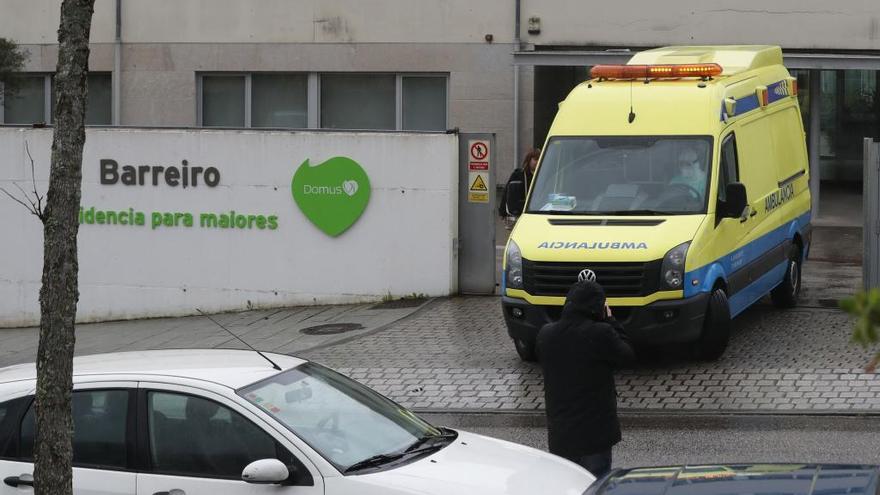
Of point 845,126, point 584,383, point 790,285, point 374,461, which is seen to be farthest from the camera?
point 845,126

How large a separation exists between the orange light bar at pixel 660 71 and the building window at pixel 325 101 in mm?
12101

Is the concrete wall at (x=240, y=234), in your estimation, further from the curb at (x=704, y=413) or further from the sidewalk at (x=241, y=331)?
the curb at (x=704, y=413)

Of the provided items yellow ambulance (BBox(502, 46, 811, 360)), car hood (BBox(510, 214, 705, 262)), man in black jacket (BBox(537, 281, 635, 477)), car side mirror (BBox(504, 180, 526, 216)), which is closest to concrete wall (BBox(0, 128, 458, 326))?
car side mirror (BBox(504, 180, 526, 216))

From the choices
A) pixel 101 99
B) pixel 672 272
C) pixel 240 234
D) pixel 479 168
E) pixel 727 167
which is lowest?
pixel 240 234

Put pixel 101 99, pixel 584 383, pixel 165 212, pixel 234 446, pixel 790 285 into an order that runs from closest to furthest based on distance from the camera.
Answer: pixel 234 446 → pixel 584 383 → pixel 790 285 → pixel 165 212 → pixel 101 99

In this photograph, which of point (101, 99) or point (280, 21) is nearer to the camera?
point (280, 21)

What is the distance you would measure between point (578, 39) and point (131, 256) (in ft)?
33.6

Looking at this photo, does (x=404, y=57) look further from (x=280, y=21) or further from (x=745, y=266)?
(x=745, y=266)

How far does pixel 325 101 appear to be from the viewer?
2680 centimetres

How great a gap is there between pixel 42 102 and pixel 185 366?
872 inches

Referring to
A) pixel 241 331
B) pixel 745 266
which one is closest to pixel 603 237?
pixel 745 266

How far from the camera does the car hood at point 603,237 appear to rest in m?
12.5

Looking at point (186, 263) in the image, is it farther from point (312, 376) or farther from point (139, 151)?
point (312, 376)

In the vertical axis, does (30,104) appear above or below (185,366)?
above
